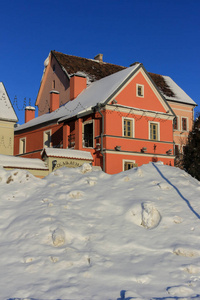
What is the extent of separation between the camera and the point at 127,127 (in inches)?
925

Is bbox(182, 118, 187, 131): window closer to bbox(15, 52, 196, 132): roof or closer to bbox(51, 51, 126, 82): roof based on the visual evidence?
bbox(51, 51, 126, 82): roof

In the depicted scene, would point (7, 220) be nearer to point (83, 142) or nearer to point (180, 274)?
point (180, 274)

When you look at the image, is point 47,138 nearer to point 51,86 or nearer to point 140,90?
point 140,90

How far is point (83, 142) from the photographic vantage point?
23625 mm

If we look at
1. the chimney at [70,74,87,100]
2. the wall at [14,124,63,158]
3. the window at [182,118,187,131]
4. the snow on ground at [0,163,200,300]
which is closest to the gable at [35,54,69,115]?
the chimney at [70,74,87,100]

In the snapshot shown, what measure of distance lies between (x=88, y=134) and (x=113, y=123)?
2177mm

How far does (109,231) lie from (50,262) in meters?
2.03

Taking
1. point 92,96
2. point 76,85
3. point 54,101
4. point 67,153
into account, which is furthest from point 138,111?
point 54,101

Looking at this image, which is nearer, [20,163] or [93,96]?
[20,163]

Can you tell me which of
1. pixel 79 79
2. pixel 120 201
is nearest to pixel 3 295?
pixel 120 201

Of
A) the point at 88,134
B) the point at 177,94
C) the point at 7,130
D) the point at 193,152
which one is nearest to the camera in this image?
the point at 88,134

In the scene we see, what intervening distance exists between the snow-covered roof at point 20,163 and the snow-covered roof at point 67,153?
0.67 meters

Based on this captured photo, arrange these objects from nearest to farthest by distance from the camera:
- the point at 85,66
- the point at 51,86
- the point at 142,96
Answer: the point at 142,96
the point at 85,66
the point at 51,86

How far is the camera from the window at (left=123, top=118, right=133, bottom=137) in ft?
76.6
